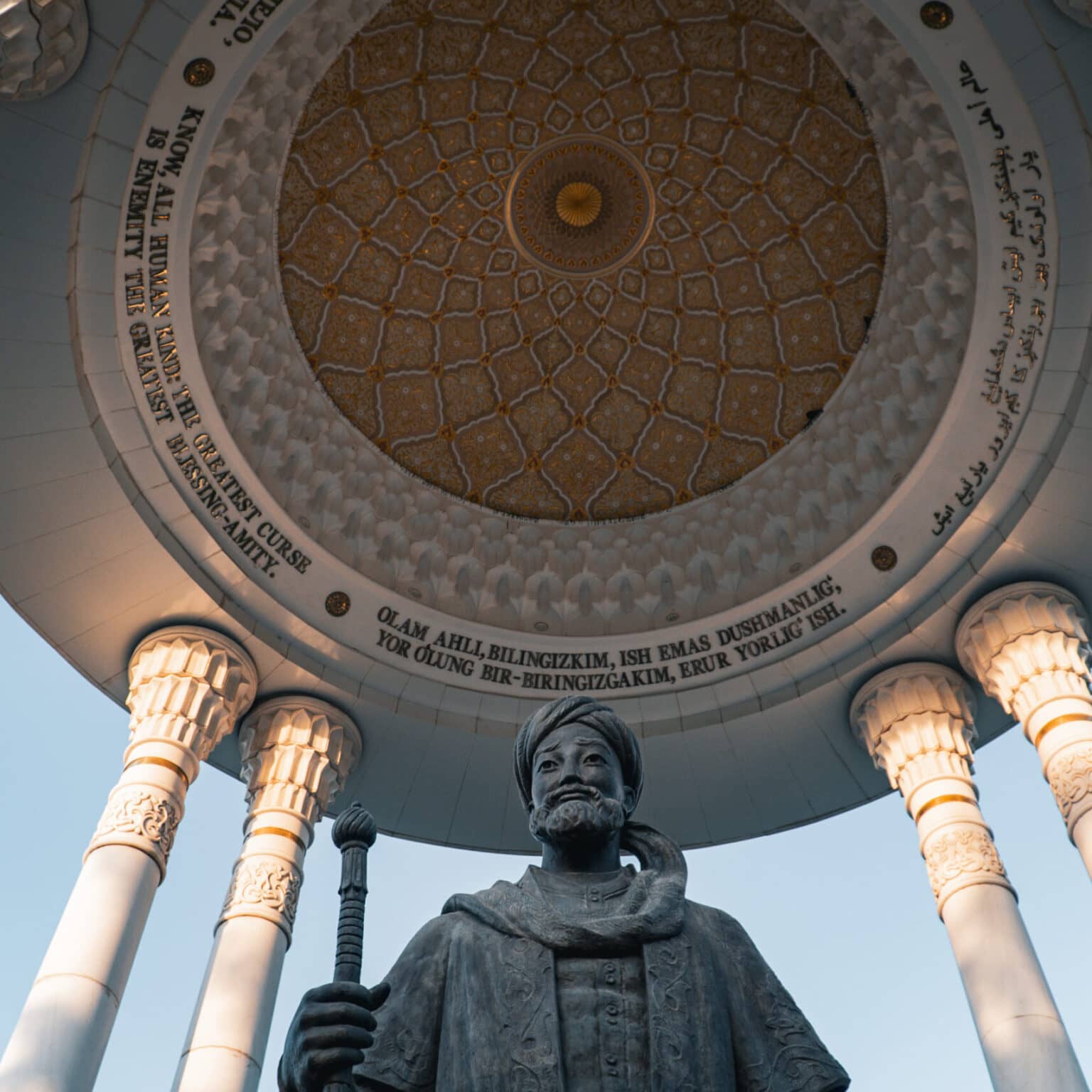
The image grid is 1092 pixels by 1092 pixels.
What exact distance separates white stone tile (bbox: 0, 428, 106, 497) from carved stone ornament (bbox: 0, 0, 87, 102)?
2775 millimetres

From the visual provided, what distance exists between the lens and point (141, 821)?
10055mm

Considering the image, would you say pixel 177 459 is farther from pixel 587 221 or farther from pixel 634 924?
pixel 634 924

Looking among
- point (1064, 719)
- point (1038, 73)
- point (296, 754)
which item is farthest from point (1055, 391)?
point (296, 754)

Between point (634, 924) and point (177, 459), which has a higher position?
point (177, 459)

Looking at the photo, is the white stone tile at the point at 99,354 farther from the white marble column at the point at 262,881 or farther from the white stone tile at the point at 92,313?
the white marble column at the point at 262,881

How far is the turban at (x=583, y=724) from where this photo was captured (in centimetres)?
433

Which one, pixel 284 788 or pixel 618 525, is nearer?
pixel 284 788

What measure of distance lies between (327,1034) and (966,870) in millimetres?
8267

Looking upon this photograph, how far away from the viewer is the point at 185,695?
11148 mm

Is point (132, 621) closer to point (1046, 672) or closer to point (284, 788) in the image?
point (284, 788)

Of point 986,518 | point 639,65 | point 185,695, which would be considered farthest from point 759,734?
point 639,65

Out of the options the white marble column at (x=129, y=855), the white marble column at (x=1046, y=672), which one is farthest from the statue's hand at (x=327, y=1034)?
the white marble column at (x=1046, y=672)

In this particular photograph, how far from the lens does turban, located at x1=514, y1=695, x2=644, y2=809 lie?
14.2 ft

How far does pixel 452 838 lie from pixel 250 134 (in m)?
7.32
